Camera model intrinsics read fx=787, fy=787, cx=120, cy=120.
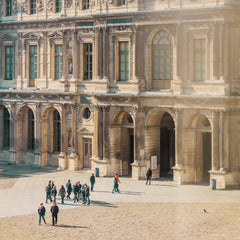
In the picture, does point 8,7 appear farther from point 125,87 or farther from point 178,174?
point 178,174

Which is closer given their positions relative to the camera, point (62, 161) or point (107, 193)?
point (107, 193)

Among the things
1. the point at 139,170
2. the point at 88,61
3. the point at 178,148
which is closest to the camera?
the point at 178,148

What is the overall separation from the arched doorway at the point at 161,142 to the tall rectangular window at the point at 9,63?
17.1 meters

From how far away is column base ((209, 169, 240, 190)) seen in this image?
57125 mm

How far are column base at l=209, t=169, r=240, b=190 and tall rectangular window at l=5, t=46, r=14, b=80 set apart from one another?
24.5m

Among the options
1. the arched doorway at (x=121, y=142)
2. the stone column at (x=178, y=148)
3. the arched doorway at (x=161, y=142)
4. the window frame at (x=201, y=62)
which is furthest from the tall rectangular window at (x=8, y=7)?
the stone column at (x=178, y=148)

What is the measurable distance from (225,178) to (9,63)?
26.0 metres

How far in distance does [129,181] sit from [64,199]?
7987 mm

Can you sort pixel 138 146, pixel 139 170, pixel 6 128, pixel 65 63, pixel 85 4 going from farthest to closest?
pixel 6 128 < pixel 65 63 < pixel 85 4 < pixel 138 146 < pixel 139 170

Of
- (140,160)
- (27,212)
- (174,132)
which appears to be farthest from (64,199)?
(174,132)

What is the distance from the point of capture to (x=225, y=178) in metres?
57.2

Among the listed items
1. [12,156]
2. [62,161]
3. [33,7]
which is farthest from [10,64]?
[62,161]

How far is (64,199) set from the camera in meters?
55.0

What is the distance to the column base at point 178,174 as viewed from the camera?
59.4 meters
